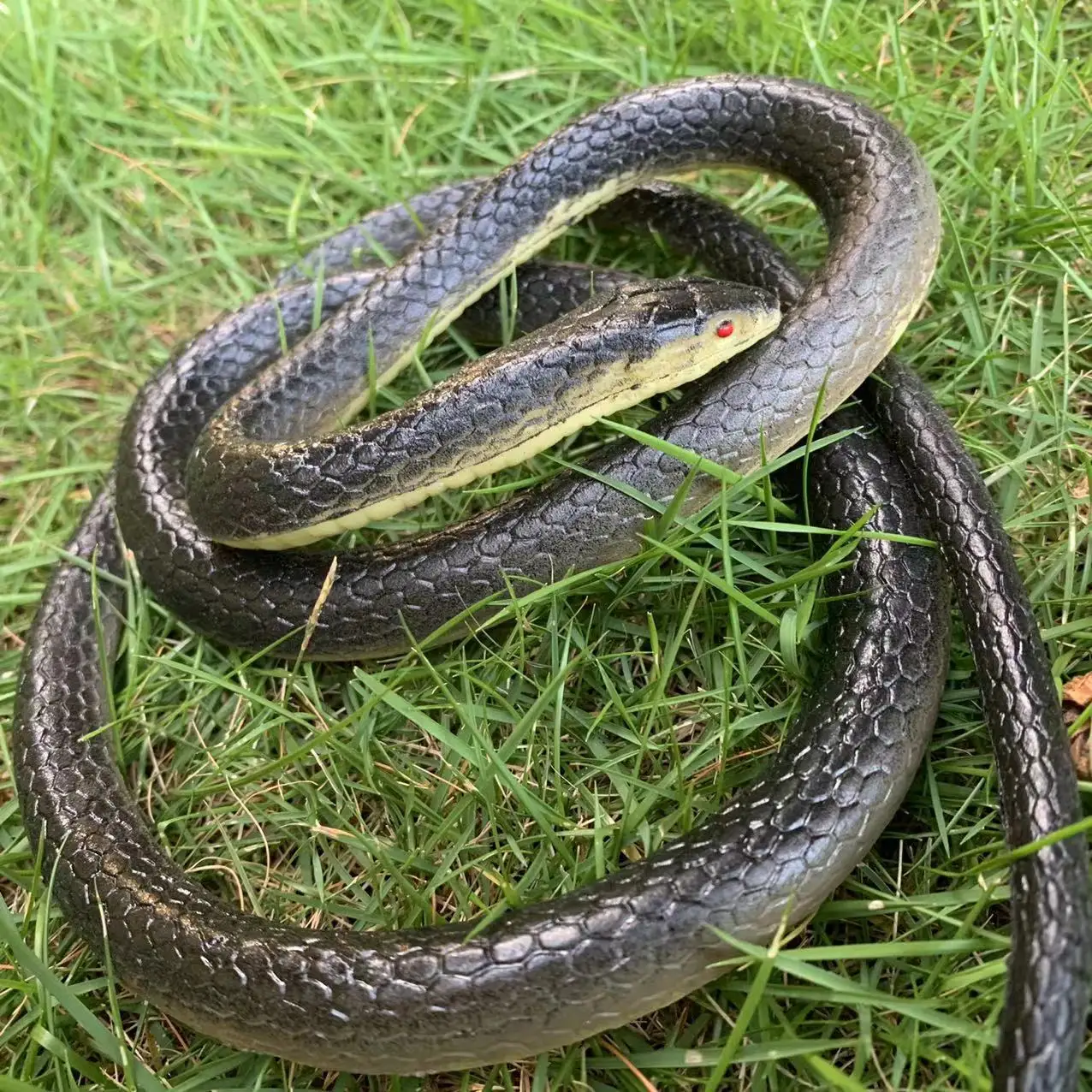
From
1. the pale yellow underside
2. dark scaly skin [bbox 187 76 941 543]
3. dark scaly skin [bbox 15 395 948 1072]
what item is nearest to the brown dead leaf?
dark scaly skin [bbox 15 395 948 1072]

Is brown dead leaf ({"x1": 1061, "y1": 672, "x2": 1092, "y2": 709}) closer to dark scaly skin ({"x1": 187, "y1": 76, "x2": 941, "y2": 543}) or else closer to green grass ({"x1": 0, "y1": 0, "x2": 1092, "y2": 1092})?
green grass ({"x1": 0, "y1": 0, "x2": 1092, "y2": 1092})

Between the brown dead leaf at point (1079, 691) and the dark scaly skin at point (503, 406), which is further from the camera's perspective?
the dark scaly skin at point (503, 406)

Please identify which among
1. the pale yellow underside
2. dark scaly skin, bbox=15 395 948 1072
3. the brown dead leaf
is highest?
the pale yellow underside

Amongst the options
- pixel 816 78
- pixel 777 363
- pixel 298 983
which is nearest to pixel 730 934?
pixel 298 983

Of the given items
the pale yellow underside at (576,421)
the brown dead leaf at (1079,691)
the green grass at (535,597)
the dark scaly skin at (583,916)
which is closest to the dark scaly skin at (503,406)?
the pale yellow underside at (576,421)

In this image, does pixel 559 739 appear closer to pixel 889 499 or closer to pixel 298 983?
pixel 298 983

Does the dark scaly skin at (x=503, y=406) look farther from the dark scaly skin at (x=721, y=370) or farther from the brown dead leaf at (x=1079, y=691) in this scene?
the brown dead leaf at (x=1079, y=691)
